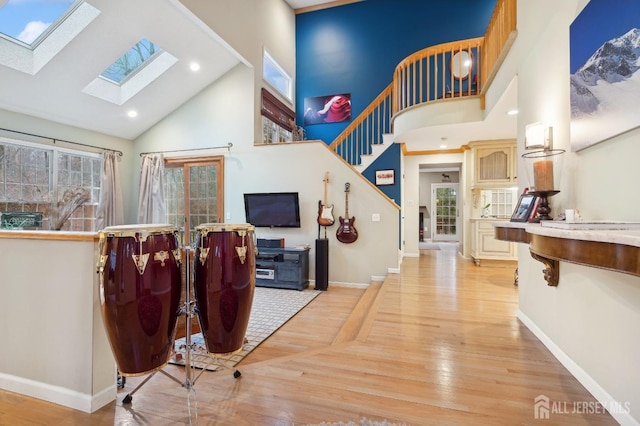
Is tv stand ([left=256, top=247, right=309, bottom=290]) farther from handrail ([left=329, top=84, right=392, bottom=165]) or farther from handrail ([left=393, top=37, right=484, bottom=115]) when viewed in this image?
handrail ([left=393, top=37, right=484, bottom=115])

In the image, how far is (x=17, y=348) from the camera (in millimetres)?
1821

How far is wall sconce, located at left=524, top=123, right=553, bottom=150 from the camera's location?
2.04m

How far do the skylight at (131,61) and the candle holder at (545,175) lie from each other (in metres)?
5.34

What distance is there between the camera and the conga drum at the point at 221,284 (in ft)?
5.16

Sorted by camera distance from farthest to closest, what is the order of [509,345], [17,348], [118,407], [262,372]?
[509,345] → [262,372] → [17,348] → [118,407]

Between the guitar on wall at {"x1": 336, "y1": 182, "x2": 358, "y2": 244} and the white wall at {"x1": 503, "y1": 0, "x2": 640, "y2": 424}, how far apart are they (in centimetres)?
248

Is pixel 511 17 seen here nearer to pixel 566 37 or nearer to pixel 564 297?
pixel 566 37

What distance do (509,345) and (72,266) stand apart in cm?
292

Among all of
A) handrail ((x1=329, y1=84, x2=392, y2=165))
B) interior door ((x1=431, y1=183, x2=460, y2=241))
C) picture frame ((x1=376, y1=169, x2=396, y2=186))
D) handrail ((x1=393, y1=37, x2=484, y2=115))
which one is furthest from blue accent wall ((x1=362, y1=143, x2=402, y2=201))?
interior door ((x1=431, y1=183, x2=460, y2=241))

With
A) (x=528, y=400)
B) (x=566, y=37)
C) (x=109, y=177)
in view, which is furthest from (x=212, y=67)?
(x=528, y=400)

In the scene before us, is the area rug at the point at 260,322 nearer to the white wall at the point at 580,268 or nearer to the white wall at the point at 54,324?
the white wall at the point at 54,324

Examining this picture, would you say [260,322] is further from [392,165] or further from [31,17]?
[31,17]

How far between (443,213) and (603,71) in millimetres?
9085

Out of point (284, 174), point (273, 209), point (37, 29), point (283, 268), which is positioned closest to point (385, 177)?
point (284, 174)
